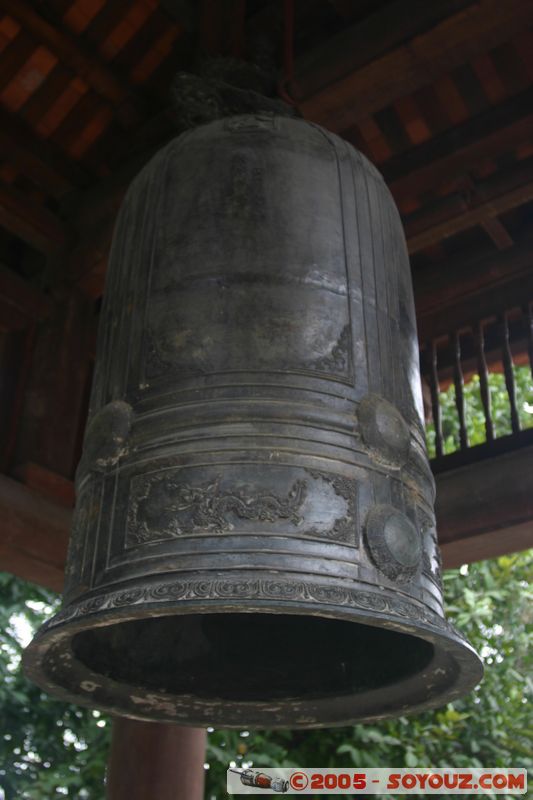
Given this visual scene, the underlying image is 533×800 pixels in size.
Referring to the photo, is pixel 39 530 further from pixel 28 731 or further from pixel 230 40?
pixel 28 731

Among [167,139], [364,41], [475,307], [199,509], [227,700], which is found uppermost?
[167,139]

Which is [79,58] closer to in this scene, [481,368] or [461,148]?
[461,148]

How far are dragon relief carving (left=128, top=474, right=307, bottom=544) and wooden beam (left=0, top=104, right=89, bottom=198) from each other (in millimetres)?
2613

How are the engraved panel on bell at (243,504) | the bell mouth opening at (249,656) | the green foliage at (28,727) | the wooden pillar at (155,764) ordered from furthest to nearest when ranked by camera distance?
→ the green foliage at (28,727), the wooden pillar at (155,764), the bell mouth opening at (249,656), the engraved panel on bell at (243,504)

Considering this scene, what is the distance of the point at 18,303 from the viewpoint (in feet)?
13.9

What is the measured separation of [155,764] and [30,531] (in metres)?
1.05

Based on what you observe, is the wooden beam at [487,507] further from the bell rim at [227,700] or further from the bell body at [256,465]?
the bell rim at [227,700]

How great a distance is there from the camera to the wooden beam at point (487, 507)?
371cm

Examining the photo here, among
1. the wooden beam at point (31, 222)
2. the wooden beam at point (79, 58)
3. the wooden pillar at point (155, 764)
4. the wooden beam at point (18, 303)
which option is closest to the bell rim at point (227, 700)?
the wooden pillar at point (155, 764)

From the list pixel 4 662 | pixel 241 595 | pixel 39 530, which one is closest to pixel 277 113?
pixel 241 595

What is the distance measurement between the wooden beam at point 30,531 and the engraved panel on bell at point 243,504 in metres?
1.82

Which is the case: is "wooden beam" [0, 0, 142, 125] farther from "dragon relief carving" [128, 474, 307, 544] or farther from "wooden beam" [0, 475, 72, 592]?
"dragon relief carving" [128, 474, 307, 544]

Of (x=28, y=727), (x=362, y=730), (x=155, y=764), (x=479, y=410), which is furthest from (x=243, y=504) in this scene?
(x=479, y=410)

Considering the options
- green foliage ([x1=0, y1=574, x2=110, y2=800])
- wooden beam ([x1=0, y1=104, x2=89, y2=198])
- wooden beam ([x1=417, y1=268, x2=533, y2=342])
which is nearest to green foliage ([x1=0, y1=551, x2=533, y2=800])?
green foliage ([x1=0, y1=574, x2=110, y2=800])
